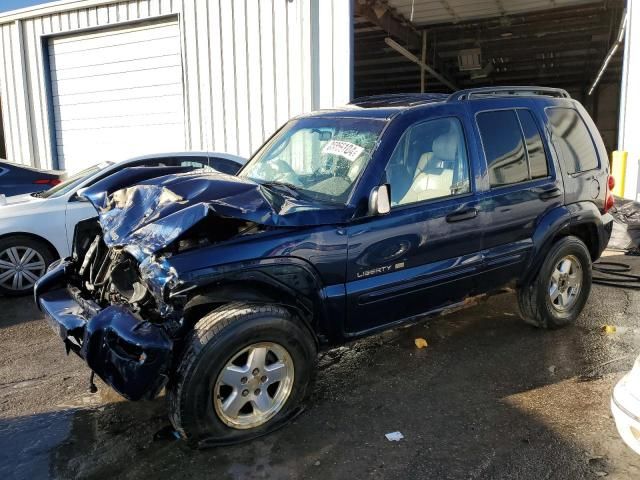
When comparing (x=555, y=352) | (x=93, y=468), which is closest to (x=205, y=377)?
(x=93, y=468)

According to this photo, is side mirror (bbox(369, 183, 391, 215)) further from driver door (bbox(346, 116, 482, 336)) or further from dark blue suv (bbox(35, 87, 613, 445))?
driver door (bbox(346, 116, 482, 336))

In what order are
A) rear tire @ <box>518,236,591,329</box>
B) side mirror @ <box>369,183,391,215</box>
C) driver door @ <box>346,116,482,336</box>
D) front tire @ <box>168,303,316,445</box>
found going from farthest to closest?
rear tire @ <box>518,236,591,329</box>
driver door @ <box>346,116,482,336</box>
side mirror @ <box>369,183,391,215</box>
front tire @ <box>168,303,316,445</box>

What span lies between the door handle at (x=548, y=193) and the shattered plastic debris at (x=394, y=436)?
2.23m

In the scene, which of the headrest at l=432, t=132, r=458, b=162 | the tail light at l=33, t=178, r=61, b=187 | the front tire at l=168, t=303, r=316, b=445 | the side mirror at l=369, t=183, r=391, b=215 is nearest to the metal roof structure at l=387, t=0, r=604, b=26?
the tail light at l=33, t=178, r=61, b=187

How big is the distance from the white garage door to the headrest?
8.27m

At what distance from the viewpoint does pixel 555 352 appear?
171 inches

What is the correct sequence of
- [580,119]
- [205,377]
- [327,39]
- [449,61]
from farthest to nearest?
1. [449,61]
2. [327,39]
3. [580,119]
4. [205,377]

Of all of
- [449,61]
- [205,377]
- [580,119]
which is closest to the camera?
[205,377]

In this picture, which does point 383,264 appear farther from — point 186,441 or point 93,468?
point 93,468

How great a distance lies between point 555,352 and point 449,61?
46.1 ft

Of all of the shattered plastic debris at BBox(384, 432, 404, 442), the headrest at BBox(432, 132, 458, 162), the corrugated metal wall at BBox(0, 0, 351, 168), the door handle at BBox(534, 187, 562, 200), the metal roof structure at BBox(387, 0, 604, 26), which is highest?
the metal roof structure at BBox(387, 0, 604, 26)

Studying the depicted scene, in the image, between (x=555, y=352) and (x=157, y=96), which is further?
(x=157, y=96)

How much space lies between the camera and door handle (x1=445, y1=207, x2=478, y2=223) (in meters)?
3.80

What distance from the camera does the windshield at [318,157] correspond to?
3609 mm
